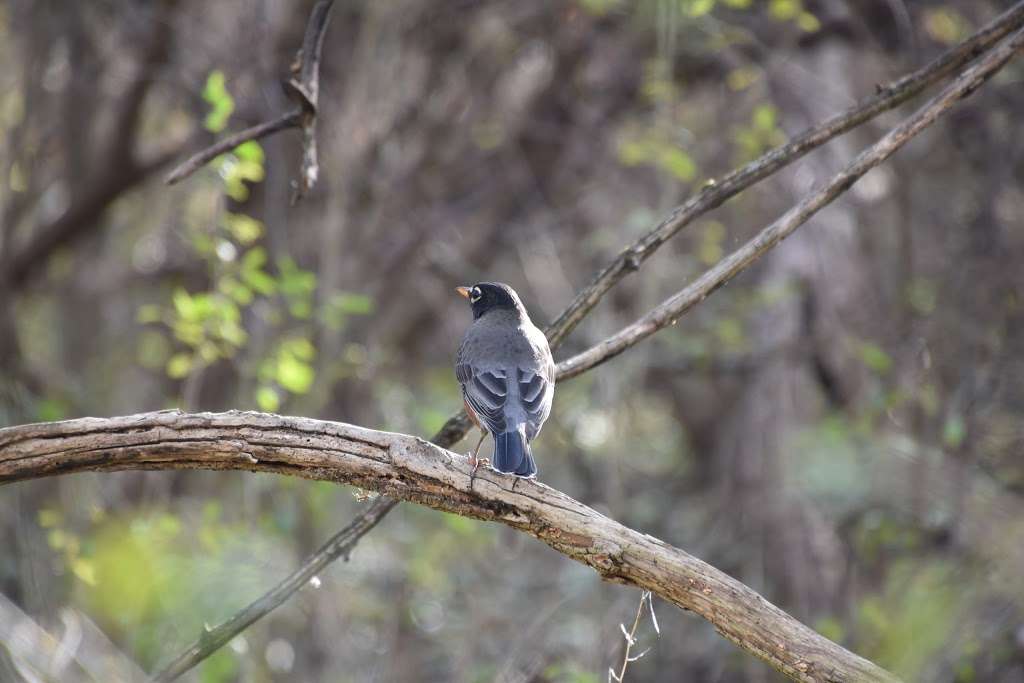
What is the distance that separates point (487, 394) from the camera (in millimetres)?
5621

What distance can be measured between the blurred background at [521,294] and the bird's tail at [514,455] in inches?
83.0

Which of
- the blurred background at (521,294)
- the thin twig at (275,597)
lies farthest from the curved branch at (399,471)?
the blurred background at (521,294)

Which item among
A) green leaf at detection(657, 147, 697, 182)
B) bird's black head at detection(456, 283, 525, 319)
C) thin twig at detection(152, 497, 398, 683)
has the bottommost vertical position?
thin twig at detection(152, 497, 398, 683)

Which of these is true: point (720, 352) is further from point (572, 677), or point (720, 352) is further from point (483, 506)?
point (483, 506)

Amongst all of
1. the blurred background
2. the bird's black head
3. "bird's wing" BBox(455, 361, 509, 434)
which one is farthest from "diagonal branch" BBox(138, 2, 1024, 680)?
the blurred background

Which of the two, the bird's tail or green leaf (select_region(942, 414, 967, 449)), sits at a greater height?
green leaf (select_region(942, 414, 967, 449))

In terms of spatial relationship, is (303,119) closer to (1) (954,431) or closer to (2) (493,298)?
(2) (493,298)

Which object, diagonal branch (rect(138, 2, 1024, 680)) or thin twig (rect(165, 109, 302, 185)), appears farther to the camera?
diagonal branch (rect(138, 2, 1024, 680))

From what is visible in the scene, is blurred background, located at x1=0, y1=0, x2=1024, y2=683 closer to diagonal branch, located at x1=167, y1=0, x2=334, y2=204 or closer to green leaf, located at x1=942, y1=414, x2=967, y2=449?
green leaf, located at x1=942, y1=414, x2=967, y2=449

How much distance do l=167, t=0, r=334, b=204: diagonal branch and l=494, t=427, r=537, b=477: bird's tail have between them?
1.40 meters

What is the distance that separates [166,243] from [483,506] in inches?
381

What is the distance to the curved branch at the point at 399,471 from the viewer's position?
3949 mm

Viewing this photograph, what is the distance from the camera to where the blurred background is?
318 inches

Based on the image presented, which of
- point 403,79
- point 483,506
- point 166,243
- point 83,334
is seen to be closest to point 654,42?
point 403,79
